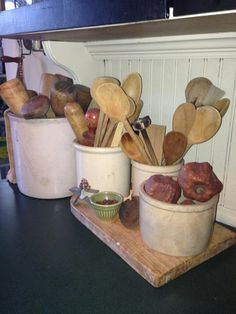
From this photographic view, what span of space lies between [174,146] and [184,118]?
0.06 metres

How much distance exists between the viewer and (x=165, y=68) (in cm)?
70

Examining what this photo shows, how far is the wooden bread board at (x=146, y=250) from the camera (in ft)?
1.58

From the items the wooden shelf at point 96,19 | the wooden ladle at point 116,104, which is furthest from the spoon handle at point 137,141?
the wooden shelf at point 96,19

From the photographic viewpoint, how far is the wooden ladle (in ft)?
1.88

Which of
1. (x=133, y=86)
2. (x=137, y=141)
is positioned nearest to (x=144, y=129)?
(x=137, y=141)

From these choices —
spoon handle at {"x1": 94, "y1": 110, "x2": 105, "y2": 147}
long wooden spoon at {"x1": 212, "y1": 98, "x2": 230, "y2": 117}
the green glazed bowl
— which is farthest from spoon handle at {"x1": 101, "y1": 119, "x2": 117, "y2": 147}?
long wooden spoon at {"x1": 212, "y1": 98, "x2": 230, "y2": 117}

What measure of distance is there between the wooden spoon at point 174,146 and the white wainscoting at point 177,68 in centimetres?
11

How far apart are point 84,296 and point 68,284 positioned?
4 centimetres

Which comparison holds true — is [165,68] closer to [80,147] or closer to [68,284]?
[80,147]

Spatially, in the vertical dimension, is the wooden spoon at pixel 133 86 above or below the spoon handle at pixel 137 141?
above

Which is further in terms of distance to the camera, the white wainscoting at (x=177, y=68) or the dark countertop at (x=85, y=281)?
the white wainscoting at (x=177, y=68)

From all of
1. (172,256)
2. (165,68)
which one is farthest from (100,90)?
(172,256)

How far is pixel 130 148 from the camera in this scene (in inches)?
24.5

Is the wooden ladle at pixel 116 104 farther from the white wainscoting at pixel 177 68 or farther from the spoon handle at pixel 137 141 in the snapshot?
the white wainscoting at pixel 177 68
